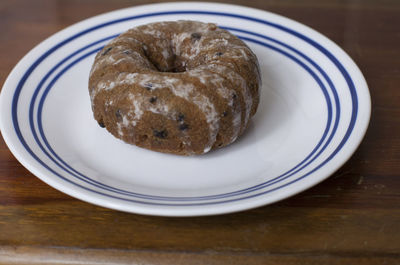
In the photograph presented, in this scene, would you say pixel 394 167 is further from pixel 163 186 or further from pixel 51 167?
pixel 51 167

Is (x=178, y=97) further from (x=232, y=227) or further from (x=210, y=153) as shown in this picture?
(x=232, y=227)

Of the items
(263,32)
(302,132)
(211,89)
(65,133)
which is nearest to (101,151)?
(65,133)

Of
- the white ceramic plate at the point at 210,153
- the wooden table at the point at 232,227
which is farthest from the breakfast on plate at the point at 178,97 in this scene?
the wooden table at the point at 232,227

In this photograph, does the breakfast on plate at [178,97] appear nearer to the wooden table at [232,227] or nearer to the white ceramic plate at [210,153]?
the white ceramic plate at [210,153]

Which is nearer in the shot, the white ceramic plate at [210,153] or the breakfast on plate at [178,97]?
the white ceramic plate at [210,153]

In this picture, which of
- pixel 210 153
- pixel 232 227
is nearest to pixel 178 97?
pixel 210 153

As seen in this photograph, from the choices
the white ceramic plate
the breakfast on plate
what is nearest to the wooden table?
the white ceramic plate
